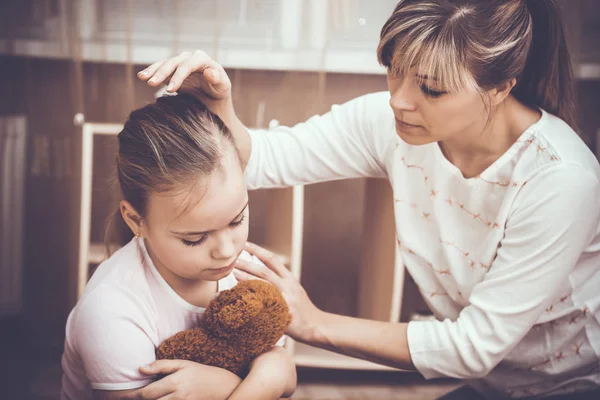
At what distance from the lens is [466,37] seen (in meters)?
0.82

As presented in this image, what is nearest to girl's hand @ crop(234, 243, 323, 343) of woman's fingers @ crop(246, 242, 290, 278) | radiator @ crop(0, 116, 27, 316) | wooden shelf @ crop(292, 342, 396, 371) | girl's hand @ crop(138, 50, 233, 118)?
woman's fingers @ crop(246, 242, 290, 278)

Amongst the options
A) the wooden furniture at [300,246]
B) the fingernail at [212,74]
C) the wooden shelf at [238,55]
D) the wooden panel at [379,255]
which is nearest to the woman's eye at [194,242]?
the fingernail at [212,74]

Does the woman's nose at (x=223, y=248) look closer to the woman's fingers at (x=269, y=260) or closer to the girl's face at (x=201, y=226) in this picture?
the girl's face at (x=201, y=226)

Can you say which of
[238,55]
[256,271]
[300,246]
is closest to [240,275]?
[256,271]

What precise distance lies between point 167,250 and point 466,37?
0.48 metres

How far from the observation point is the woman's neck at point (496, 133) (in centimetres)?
94

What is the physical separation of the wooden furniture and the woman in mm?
471

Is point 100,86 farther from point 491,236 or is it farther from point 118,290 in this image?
point 491,236

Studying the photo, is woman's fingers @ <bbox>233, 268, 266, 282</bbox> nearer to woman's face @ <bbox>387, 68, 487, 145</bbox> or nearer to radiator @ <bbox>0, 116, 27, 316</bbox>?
woman's face @ <bbox>387, 68, 487, 145</bbox>

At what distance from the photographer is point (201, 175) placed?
2.48 ft

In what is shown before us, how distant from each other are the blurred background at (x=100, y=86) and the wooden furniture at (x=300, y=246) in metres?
0.05

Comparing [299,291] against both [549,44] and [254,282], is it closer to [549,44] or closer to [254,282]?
[254,282]

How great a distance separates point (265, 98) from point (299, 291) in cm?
93

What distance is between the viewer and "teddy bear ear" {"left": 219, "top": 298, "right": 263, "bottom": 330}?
0.75 m
